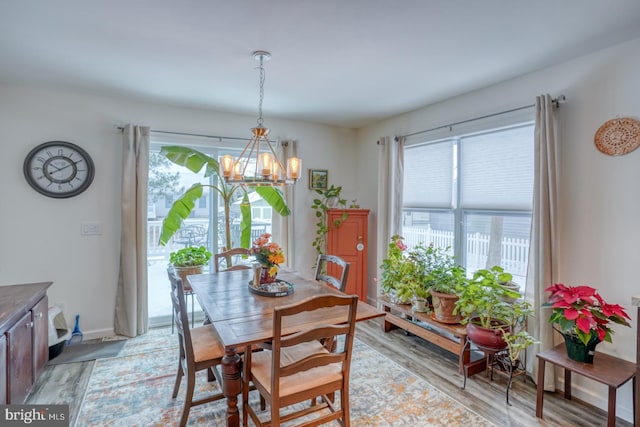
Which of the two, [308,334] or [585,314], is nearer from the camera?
[308,334]

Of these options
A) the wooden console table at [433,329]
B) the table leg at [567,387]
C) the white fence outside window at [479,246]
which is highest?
the white fence outside window at [479,246]

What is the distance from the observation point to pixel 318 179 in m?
4.68

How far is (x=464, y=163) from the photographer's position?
3395mm

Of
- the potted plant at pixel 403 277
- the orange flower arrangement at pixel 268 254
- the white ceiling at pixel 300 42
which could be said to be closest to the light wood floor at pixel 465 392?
the potted plant at pixel 403 277

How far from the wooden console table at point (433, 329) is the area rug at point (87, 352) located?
8.92 ft

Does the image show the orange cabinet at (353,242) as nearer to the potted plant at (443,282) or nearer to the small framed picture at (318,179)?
the small framed picture at (318,179)

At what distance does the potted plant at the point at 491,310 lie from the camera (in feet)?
8.25

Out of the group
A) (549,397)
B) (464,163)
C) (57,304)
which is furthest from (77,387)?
(464,163)

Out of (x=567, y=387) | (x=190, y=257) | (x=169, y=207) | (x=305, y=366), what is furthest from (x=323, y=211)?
(x=567, y=387)

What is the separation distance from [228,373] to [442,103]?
3.32 m

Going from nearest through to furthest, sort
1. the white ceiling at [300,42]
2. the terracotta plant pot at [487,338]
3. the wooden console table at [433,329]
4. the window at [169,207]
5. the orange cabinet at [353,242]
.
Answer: the white ceiling at [300,42] → the terracotta plant pot at [487,338] → the wooden console table at [433,329] → the window at [169,207] → the orange cabinet at [353,242]

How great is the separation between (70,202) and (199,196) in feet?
4.19

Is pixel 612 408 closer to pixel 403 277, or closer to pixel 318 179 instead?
pixel 403 277

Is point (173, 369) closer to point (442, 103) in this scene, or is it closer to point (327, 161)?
point (327, 161)
